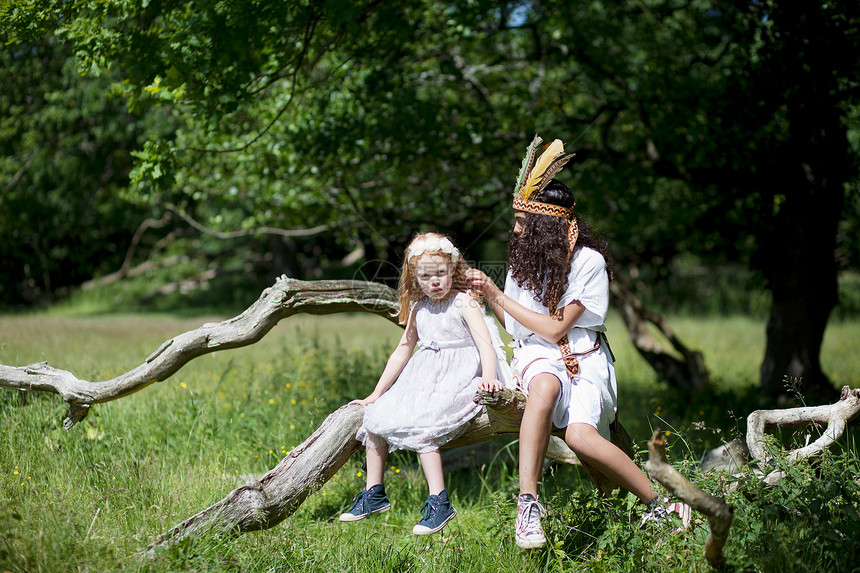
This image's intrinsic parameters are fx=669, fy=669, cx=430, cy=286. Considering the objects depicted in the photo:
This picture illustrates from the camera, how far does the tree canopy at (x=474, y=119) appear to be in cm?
473

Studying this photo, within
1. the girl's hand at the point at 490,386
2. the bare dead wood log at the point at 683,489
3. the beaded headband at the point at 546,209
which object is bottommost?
the bare dead wood log at the point at 683,489

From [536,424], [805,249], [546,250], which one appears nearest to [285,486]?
[536,424]

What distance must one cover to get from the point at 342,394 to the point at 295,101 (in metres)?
3.24

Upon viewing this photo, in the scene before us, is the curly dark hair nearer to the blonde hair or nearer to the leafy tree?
the blonde hair

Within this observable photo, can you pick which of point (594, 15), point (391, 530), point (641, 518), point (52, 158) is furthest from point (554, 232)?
point (52, 158)

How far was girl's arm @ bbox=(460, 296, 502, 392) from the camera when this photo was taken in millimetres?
3277

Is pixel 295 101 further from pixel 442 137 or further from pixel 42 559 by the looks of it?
pixel 42 559

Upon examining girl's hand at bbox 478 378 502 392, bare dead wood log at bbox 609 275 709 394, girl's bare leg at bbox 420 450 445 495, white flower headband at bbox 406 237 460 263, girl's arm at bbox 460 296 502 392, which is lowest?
bare dead wood log at bbox 609 275 709 394

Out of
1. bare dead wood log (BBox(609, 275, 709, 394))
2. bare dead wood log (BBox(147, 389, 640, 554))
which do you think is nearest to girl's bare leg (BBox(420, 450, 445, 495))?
bare dead wood log (BBox(147, 389, 640, 554))

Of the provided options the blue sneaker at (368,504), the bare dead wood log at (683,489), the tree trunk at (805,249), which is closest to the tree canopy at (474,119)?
the tree trunk at (805,249)

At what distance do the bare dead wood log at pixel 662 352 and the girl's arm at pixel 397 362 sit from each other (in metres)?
4.60

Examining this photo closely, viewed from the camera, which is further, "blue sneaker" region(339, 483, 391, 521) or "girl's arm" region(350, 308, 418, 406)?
"girl's arm" region(350, 308, 418, 406)

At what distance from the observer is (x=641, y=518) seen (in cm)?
323

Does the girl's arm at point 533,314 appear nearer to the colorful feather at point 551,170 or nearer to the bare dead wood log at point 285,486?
the colorful feather at point 551,170
